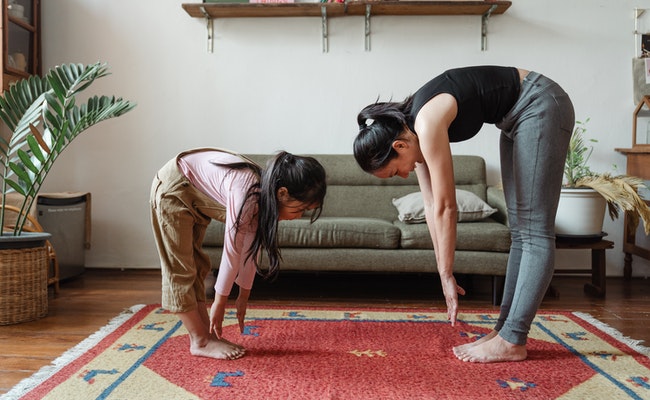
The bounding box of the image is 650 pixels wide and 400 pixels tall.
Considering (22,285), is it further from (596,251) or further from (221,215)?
(596,251)

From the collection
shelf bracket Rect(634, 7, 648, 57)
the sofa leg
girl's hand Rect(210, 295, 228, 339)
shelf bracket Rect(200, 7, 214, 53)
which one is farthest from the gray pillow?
shelf bracket Rect(200, 7, 214, 53)

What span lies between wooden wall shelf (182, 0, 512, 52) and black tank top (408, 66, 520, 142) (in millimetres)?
1626

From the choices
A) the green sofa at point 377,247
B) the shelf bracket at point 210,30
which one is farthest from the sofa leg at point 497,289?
the shelf bracket at point 210,30

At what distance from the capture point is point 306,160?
59.3 inches

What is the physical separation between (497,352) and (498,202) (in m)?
1.24

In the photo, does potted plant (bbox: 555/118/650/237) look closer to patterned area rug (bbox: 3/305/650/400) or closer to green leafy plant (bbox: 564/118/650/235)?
green leafy plant (bbox: 564/118/650/235)

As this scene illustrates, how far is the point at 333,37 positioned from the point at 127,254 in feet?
6.04

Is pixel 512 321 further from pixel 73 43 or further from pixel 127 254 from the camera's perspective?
pixel 73 43

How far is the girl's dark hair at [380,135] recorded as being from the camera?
4.94ft

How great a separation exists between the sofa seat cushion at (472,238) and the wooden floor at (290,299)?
0.28 metres

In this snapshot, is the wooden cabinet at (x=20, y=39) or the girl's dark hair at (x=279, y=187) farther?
the wooden cabinet at (x=20, y=39)

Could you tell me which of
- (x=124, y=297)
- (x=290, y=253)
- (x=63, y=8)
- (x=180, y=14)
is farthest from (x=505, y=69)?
(x=63, y=8)

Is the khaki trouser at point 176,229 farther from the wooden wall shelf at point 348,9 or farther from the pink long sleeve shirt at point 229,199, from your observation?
the wooden wall shelf at point 348,9

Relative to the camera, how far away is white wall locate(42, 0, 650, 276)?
3.18 m
